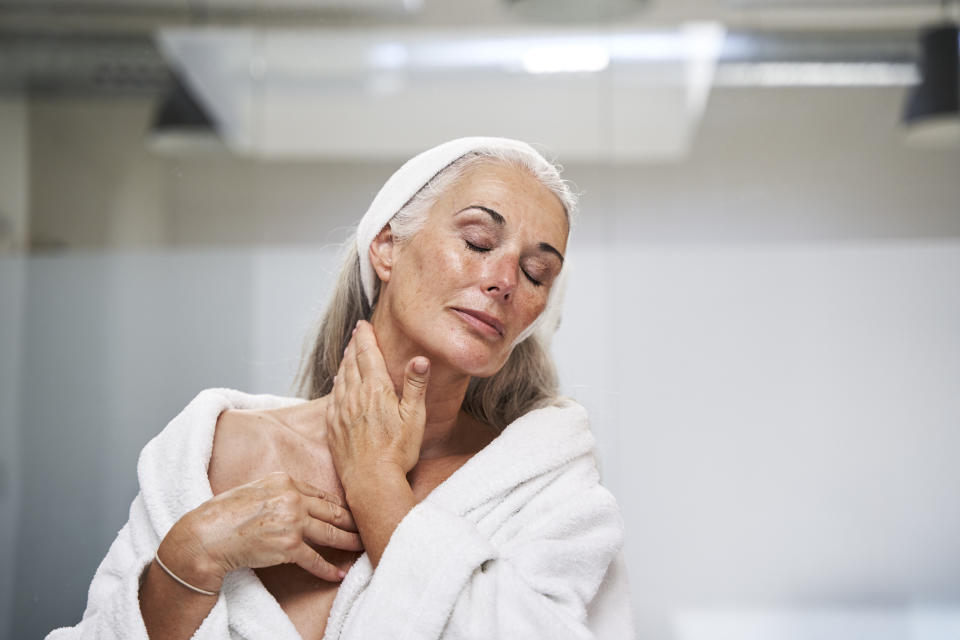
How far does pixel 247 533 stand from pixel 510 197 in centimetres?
48

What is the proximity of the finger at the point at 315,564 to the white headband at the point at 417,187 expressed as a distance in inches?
13.6

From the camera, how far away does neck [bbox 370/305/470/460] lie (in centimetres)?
112

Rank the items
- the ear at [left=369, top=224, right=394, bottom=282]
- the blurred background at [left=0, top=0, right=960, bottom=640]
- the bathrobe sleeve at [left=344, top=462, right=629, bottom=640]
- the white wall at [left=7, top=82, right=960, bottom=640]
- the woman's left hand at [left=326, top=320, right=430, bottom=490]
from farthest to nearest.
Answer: the white wall at [left=7, top=82, right=960, bottom=640], the blurred background at [left=0, top=0, right=960, bottom=640], the ear at [left=369, top=224, right=394, bottom=282], the woman's left hand at [left=326, top=320, right=430, bottom=490], the bathrobe sleeve at [left=344, top=462, right=629, bottom=640]

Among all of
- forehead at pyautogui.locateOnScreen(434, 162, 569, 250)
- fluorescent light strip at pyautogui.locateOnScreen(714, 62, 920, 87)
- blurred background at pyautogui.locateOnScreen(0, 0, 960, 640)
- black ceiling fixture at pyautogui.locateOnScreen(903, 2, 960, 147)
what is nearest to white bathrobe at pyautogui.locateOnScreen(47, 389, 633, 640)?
forehead at pyautogui.locateOnScreen(434, 162, 569, 250)

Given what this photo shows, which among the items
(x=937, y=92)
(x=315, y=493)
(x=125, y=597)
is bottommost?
(x=125, y=597)

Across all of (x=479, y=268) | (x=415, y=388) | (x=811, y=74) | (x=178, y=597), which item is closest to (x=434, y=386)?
(x=415, y=388)

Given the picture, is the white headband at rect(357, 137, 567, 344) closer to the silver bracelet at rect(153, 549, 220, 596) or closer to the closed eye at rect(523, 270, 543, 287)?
the closed eye at rect(523, 270, 543, 287)

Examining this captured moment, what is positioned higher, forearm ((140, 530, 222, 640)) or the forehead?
the forehead

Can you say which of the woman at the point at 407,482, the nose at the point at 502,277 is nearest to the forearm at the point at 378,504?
the woman at the point at 407,482

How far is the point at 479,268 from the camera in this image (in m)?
1.06

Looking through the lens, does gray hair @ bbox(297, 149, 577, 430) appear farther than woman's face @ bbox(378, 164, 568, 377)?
Yes

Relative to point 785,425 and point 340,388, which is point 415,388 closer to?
point 340,388

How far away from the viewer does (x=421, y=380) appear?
42.3 inches

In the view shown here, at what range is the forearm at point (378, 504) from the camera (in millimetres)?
1000
